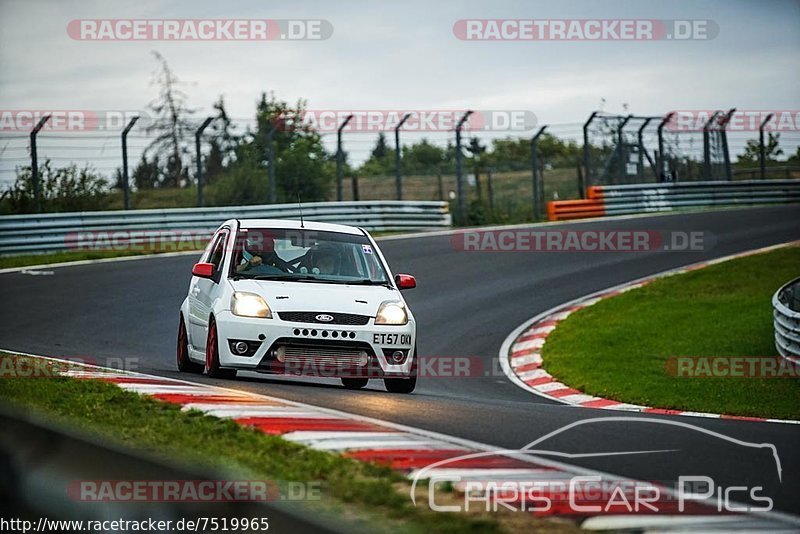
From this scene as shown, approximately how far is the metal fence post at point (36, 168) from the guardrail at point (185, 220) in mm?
1273

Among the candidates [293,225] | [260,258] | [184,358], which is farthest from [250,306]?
[184,358]

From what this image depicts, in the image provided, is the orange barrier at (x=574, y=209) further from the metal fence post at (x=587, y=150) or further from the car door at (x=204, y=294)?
the car door at (x=204, y=294)

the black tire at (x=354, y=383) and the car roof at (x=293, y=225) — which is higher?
the car roof at (x=293, y=225)

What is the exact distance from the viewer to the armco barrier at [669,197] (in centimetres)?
3055

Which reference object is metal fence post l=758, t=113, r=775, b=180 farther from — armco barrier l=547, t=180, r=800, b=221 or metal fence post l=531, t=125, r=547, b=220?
metal fence post l=531, t=125, r=547, b=220

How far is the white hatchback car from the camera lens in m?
9.86

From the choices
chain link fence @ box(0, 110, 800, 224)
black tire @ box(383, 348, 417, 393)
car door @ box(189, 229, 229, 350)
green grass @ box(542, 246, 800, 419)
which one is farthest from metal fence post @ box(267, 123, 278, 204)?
black tire @ box(383, 348, 417, 393)

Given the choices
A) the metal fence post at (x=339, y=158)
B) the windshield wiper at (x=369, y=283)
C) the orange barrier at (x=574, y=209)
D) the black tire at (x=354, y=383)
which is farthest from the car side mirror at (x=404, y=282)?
the orange barrier at (x=574, y=209)

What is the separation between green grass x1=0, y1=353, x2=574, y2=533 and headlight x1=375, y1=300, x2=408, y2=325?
2512 millimetres

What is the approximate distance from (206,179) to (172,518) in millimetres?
22355

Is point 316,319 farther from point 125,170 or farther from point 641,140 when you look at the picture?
point 641,140

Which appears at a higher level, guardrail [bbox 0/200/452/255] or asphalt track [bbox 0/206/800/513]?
guardrail [bbox 0/200/452/255]

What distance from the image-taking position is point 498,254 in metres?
23.3

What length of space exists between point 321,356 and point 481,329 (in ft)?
23.5
